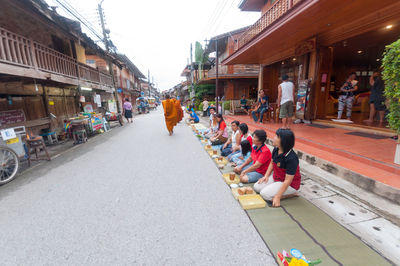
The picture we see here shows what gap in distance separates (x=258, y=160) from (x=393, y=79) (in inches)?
90.3

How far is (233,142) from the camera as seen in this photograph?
4.37 m

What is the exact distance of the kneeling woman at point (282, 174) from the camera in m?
2.19

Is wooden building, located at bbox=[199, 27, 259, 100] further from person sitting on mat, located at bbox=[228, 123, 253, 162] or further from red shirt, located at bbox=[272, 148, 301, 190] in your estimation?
red shirt, located at bbox=[272, 148, 301, 190]

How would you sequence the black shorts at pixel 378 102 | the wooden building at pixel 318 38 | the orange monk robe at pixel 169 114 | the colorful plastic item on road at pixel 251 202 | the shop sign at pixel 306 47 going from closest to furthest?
the colorful plastic item on road at pixel 251 202 < the wooden building at pixel 318 38 < the black shorts at pixel 378 102 < the shop sign at pixel 306 47 < the orange monk robe at pixel 169 114

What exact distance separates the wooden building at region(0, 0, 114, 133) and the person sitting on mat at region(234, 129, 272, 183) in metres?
6.41

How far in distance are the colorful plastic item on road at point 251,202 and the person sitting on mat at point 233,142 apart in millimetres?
1632

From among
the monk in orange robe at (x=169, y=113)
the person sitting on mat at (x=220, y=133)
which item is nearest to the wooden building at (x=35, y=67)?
the monk in orange robe at (x=169, y=113)

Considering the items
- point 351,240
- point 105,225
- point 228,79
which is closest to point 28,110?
point 105,225

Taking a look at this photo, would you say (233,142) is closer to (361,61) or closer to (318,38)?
(318,38)

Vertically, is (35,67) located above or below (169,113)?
above

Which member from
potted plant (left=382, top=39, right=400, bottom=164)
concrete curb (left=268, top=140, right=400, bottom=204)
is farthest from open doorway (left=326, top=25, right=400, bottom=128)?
concrete curb (left=268, top=140, right=400, bottom=204)

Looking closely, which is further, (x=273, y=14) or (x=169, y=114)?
(x=169, y=114)

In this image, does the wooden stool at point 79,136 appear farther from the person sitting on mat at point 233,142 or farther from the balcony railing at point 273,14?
the balcony railing at point 273,14

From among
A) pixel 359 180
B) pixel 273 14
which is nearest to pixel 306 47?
pixel 273 14
